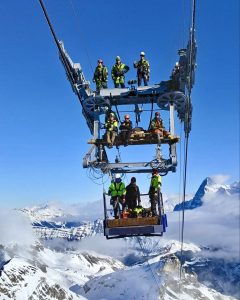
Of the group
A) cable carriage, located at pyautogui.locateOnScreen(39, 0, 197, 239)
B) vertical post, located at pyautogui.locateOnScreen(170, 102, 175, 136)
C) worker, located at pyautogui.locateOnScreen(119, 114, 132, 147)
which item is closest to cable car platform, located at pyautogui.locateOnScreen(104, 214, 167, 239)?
cable carriage, located at pyautogui.locateOnScreen(39, 0, 197, 239)

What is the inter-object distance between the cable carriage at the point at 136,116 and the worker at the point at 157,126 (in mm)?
218

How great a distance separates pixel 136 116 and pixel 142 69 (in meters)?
2.94

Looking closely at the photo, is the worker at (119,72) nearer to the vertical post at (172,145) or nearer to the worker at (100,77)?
the worker at (100,77)

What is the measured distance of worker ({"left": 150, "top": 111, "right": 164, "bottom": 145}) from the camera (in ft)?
83.8

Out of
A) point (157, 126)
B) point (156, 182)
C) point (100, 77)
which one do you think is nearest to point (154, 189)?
point (156, 182)

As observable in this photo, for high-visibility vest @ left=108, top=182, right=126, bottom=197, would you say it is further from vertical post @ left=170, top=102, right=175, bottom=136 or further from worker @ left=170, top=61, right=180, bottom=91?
worker @ left=170, top=61, right=180, bottom=91

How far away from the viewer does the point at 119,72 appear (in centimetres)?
2816

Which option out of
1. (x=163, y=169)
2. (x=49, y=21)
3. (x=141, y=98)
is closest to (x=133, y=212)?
(x=163, y=169)

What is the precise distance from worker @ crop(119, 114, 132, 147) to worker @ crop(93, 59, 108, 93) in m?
2.46

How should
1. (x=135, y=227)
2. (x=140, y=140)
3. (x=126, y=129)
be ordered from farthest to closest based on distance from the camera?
(x=126, y=129), (x=140, y=140), (x=135, y=227)

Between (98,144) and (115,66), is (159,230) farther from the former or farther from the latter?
(115,66)

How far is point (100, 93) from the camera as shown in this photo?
88.9 feet

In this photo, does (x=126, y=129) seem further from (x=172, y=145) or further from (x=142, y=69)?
(x=142, y=69)

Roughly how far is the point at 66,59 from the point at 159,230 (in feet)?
33.6
